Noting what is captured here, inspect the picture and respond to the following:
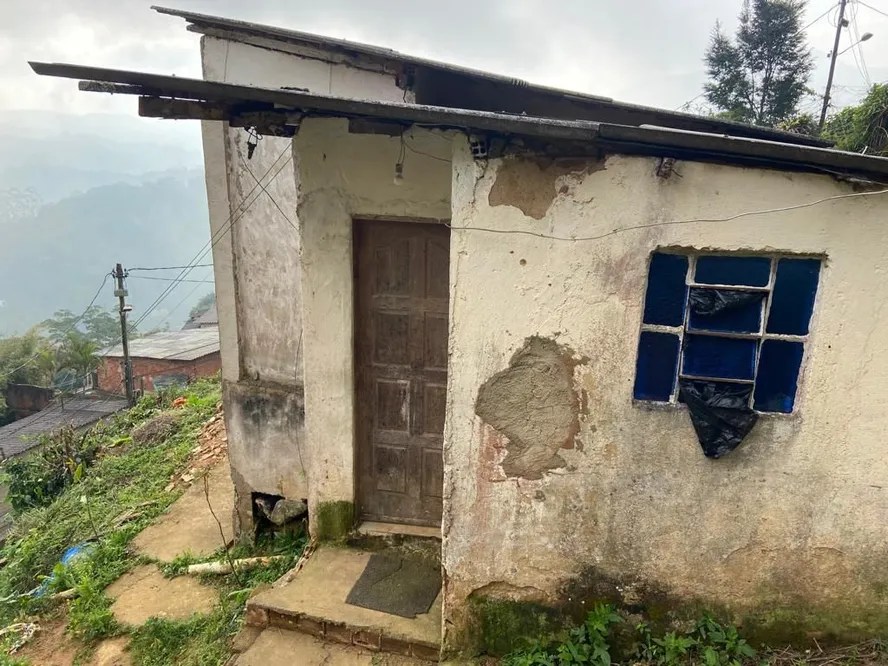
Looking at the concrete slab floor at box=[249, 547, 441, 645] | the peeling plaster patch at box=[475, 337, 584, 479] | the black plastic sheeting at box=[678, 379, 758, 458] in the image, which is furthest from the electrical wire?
the concrete slab floor at box=[249, 547, 441, 645]

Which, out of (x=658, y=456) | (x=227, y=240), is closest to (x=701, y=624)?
(x=658, y=456)

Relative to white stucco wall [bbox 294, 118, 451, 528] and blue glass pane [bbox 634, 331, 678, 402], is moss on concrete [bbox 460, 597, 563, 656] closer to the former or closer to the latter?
blue glass pane [bbox 634, 331, 678, 402]

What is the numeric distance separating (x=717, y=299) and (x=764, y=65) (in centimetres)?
1922

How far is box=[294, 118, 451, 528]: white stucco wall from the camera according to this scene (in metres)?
4.07

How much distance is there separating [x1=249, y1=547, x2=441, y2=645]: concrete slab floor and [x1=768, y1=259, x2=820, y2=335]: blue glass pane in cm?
281

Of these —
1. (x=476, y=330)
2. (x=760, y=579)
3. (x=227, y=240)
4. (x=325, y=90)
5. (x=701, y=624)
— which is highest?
(x=325, y=90)

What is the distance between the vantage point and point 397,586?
4.11m

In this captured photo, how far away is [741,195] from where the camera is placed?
2.81m

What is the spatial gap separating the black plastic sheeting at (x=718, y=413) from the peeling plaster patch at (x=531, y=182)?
1244 millimetres

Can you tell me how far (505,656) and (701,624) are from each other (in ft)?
3.86

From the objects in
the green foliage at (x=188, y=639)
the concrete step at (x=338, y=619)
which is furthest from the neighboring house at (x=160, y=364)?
the concrete step at (x=338, y=619)

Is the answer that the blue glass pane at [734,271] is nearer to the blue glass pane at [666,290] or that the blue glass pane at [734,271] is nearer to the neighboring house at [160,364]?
the blue glass pane at [666,290]

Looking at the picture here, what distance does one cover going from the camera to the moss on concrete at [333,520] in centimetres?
466

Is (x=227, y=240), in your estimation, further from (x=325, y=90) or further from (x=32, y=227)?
(x=32, y=227)
